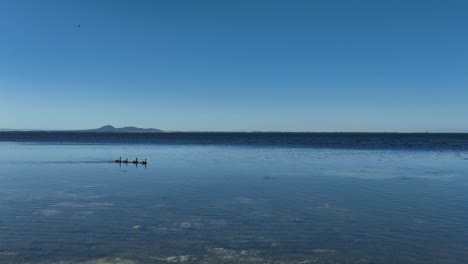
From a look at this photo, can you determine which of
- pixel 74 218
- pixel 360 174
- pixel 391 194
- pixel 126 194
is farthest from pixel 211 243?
pixel 360 174

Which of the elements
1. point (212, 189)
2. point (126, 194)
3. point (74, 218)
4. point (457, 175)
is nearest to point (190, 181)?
point (212, 189)

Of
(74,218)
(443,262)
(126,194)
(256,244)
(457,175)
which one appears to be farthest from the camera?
(457,175)

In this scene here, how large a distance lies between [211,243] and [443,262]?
8.90 metres

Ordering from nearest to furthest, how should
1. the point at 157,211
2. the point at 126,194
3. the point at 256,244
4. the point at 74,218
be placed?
the point at 256,244
the point at 74,218
the point at 157,211
the point at 126,194

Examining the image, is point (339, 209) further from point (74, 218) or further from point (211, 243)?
point (74, 218)

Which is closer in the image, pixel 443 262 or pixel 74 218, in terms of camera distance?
pixel 443 262

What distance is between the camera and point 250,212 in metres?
22.1

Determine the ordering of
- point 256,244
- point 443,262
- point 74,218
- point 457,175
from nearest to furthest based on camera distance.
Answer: point 443,262
point 256,244
point 74,218
point 457,175

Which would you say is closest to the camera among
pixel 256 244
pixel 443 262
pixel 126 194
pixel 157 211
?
pixel 443 262

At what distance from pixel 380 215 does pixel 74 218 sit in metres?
16.6

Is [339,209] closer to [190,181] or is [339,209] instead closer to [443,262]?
[443,262]

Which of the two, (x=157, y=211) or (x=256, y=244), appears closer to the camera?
(x=256, y=244)

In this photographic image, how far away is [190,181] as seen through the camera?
34.2 meters

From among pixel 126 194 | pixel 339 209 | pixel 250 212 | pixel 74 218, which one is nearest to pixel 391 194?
pixel 339 209
